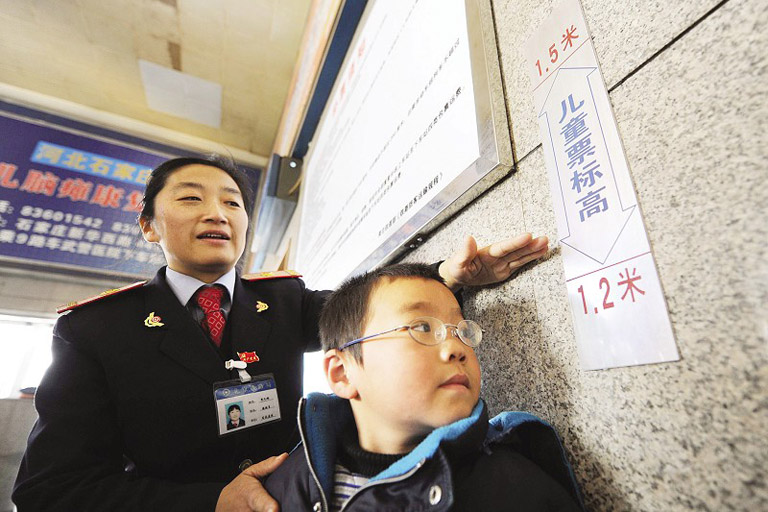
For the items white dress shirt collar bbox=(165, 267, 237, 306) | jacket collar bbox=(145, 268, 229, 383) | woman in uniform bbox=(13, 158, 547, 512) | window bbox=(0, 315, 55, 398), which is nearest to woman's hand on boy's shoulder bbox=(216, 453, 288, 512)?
woman in uniform bbox=(13, 158, 547, 512)

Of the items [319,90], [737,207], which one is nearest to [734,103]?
[737,207]

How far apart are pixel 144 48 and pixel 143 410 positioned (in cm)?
299

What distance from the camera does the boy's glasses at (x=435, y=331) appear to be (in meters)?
0.60

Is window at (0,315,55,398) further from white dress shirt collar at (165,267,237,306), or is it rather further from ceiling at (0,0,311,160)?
white dress shirt collar at (165,267,237,306)

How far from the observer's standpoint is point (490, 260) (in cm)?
69

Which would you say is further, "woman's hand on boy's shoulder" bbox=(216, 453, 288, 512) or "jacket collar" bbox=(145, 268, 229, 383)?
"jacket collar" bbox=(145, 268, 229, 383)

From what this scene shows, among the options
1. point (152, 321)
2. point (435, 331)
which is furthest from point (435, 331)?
point (152, 321)

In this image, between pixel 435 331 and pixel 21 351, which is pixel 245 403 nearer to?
pixel 435 331

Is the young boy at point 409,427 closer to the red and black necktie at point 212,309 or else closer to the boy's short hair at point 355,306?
the boy's short hair at point 355,306

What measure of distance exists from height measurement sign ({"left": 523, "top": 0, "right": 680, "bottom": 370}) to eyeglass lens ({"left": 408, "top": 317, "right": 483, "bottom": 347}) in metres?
0.17

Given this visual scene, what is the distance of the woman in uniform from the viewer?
69 cm

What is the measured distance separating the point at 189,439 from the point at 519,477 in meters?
0.71

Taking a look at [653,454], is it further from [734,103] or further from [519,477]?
[734,103]

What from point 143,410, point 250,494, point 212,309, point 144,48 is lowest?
point 250,494
